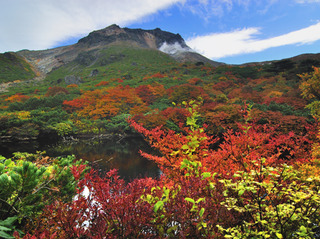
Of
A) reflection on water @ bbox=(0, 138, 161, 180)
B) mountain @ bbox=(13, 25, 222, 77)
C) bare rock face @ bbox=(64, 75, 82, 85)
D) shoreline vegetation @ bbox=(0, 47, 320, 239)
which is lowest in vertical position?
reflection on water @ bbox=(0, 138, 161, 180)

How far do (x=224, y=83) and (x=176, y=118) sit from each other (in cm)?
2033

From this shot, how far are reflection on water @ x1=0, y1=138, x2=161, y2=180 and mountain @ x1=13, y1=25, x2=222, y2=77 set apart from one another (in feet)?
253

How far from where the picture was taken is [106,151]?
15.2m

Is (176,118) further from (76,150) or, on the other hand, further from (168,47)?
(168,47)

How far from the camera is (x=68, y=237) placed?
2172mm

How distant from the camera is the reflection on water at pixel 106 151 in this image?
37.7ft

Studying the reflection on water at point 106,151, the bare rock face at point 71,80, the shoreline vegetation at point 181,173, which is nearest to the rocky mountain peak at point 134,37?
the bare rock face at point 71,80

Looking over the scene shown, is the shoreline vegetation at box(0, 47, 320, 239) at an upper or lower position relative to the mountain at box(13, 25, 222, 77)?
lower

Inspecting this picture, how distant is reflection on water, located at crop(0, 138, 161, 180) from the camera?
11.5 meters

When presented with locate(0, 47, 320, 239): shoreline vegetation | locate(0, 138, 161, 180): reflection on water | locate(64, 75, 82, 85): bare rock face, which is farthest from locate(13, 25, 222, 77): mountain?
locate(0, 138, 161, 180): reflection on water

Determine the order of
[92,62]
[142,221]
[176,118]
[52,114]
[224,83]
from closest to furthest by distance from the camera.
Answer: [142,221]
[176,118]
[52,114]
[224,83]
[92,62]

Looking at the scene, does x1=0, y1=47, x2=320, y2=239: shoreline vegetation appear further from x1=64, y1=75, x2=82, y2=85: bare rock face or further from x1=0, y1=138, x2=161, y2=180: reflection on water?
x1=64, y1=75, x2=82, y2=85: bare rock face

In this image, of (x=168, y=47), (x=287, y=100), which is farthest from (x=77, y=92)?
(x=168, y=47)

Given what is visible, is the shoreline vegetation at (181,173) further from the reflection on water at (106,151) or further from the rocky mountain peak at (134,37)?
the rocky mountain peak at (134,37)
